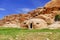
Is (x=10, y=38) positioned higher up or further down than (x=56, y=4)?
further down

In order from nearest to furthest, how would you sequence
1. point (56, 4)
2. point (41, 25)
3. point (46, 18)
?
point (41, 25) < point (46, 18) < point (56, 4)

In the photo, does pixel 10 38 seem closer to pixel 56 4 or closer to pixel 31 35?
pixel 31 35

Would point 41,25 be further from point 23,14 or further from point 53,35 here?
point 23,14

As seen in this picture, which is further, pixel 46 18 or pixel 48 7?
pixel 48 7

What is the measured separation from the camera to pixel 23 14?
417ft

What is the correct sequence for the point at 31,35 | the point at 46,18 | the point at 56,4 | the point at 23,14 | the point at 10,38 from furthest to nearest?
the point at 23,14 < the point at 56,4 < the point at 46,18 < the point at 31,35 < the point at 10,38

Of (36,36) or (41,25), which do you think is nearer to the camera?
(36,36)

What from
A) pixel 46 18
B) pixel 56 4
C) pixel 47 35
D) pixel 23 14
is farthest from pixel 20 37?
pixel 23 14

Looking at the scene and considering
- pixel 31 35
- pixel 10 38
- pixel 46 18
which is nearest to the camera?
pixel 10 38

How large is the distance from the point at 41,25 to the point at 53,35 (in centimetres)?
4131

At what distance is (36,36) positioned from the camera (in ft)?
57.5

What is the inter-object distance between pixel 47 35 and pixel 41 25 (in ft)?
135

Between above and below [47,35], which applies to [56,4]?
above

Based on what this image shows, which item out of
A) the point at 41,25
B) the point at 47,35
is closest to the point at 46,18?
the point at 41,25
